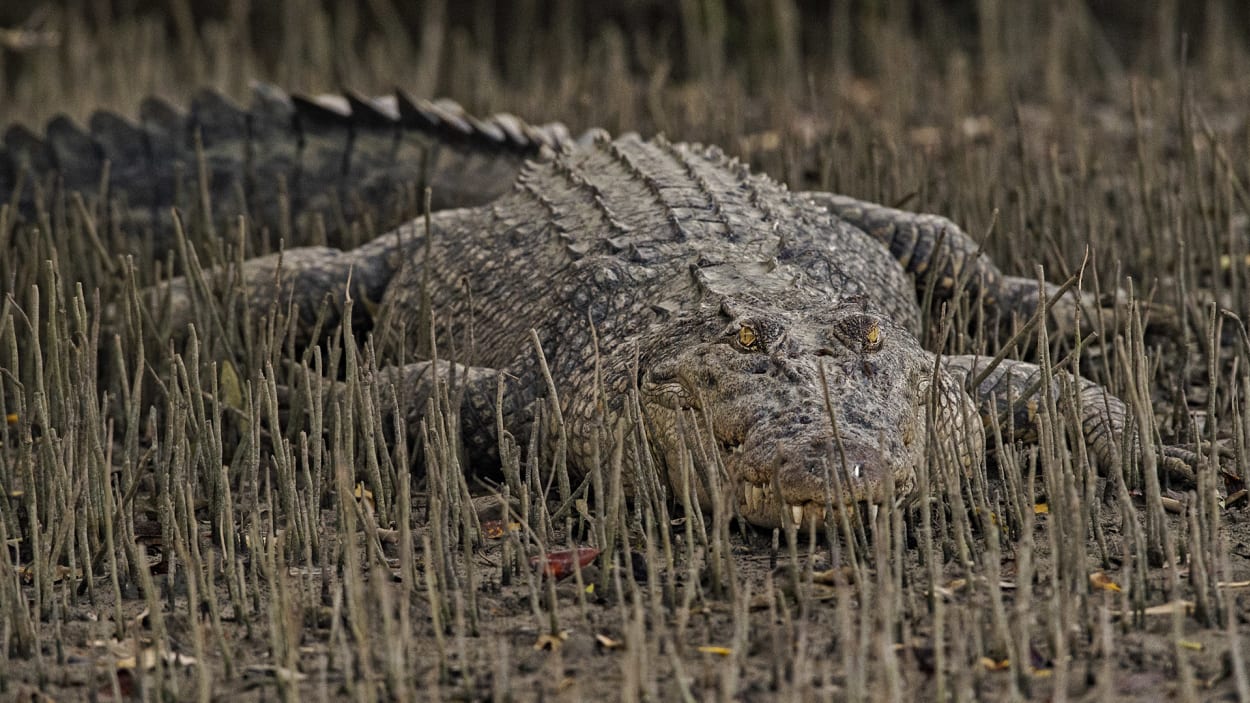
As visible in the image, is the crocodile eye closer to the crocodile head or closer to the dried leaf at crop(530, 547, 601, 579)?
the crocodile head

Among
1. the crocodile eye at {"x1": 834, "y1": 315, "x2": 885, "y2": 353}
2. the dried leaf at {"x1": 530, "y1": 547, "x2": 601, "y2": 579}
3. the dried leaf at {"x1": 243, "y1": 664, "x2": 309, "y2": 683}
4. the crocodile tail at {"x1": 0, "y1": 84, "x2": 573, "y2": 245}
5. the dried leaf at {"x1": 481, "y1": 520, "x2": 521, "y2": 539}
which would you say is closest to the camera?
the dried leaf at {"x1": 243, "y1": 664, "x2": 309, "y2": 683}

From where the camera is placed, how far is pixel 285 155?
21.5ft

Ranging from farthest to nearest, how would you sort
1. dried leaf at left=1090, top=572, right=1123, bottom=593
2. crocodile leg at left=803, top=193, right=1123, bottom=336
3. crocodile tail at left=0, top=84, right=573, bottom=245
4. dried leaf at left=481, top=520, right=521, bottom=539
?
crocodile tail at left=0, top=84, right=573, bottom=245, crocodile leg at left=803, top=193, right=1123, bottom=336, dried leaf at left=481, top=520, right=521, bottom=539, dried leaf at left=1090, top=572, right=1123, bottom=593

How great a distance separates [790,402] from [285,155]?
3.68 meters

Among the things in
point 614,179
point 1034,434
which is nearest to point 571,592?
point 1034,434

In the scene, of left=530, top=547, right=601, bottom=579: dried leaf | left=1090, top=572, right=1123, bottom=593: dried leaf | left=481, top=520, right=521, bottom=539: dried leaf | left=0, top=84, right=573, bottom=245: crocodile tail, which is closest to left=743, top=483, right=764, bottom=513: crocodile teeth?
left=530, top=547, right=601, bottom=579: dried leaf

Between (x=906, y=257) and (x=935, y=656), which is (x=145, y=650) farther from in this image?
(x=906, y=257)

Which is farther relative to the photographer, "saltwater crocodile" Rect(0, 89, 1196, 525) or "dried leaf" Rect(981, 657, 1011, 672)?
"saltwater crocodile" Rect(0, 89, 1196, 525)

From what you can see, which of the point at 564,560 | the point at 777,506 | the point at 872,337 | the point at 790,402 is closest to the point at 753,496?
the point at 777,506

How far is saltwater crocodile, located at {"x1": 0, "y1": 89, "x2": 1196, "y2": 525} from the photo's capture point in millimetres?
3445

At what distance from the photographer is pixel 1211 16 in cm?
1066

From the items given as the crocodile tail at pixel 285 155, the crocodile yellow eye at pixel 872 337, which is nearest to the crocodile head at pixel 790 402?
the crocodile yellow eye at pixel 872 337

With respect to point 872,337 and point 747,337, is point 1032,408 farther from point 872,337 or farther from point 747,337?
point 747,337

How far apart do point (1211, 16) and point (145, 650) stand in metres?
9.52
